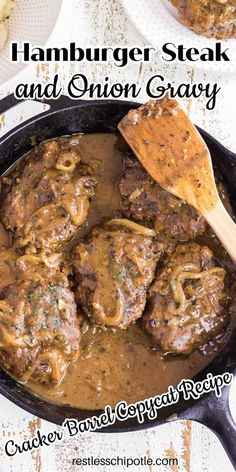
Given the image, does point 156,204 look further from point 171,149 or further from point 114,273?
point 114,273

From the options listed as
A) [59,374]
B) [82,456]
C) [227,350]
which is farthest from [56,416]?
[227,350]

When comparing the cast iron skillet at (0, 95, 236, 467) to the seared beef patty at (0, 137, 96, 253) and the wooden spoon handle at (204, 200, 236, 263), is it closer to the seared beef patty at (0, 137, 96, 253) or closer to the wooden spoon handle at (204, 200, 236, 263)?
the seared beef patty at (0, 137, 96, 253)

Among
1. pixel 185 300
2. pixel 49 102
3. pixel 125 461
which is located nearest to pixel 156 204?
pixel 185 300

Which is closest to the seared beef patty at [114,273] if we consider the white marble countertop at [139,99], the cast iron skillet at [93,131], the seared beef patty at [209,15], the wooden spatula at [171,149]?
the wooden spatula at [171,149]

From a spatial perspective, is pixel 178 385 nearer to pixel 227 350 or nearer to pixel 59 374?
pixel 227 350

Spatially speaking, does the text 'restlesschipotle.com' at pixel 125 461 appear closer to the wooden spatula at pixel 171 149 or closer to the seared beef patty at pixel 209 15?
the wooden spatula at pixel 171 149
